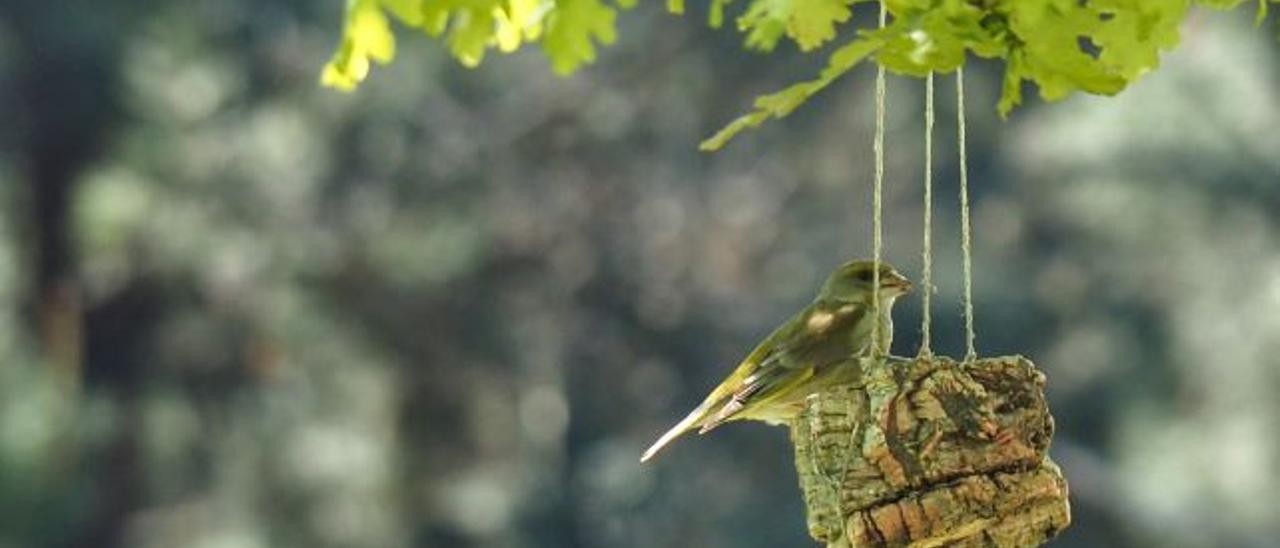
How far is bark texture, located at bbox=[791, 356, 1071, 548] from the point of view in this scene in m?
3.85

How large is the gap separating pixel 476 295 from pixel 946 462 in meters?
10.0

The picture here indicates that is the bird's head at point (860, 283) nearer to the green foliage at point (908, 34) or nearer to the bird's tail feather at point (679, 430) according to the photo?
the bird's tail feather at point (679, 430)

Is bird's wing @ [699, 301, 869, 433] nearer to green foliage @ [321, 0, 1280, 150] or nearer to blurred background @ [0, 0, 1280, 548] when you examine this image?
green foliage @ [321, 0, 1280, 150]

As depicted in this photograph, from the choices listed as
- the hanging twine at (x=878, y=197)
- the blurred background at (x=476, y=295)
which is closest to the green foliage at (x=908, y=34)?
the hanging twine at (x=878, y=197)

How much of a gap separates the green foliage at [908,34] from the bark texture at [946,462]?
0.37 metres

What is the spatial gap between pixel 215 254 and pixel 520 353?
1511 millimetres

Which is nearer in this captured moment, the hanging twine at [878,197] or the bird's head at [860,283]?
the hanging twine at [878,197]

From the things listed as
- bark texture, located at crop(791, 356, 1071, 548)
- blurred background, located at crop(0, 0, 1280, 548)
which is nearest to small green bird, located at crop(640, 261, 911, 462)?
bark texture, located at crop(791, 356, 1071, 548)

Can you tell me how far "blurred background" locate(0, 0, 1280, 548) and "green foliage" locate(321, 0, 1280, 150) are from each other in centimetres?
892

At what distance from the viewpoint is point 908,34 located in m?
3.84

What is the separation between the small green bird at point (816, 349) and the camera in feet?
14.7

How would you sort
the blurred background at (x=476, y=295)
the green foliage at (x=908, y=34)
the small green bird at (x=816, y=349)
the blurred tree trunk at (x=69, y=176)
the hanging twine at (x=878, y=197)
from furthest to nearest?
the blurred tree trunk at (x=69, y=176) → the blurred background at (x=476, y=295) → the small green bird at (x=816, y=349) → the hanging twine at (x=878, y=197) → the green foliage at (x=908, y=34)

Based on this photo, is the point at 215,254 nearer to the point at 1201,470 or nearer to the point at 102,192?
the point at 102,192

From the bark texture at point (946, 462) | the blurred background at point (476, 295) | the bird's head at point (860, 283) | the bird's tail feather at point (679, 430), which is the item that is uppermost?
the blurred background at point (476, 295)
